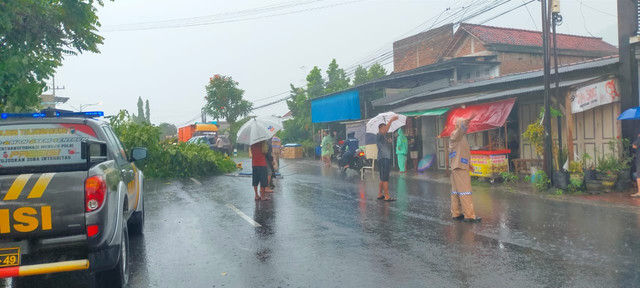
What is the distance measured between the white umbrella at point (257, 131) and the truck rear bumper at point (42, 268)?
665cm

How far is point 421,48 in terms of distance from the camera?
39.2 metres

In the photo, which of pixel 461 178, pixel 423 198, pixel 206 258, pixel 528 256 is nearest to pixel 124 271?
pixel 206 258

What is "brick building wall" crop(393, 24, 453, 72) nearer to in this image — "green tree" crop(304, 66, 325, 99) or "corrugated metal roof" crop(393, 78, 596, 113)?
"green tree" crop(304, 66, 325, 99)

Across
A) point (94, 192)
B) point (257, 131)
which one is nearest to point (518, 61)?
point (257, 131)

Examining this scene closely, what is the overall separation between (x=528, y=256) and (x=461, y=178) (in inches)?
99.9

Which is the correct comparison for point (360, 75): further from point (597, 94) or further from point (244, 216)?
point (244, 216)

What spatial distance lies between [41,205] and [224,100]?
40465 mm

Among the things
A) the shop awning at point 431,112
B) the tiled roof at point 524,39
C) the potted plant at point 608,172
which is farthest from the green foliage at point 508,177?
the tiled roof at point 524,39

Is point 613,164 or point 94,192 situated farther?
point 613,164

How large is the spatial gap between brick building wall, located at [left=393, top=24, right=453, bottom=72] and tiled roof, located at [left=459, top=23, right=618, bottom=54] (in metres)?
4.22

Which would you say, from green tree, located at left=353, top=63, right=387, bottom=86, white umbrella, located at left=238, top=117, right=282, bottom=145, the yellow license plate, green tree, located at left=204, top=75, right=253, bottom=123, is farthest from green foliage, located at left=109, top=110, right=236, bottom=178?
green tree, located at left=204, top=75, right=253, bottom=123

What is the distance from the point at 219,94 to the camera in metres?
43.5

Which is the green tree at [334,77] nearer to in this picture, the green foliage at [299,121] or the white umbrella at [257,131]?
the green foliage at [299,121]

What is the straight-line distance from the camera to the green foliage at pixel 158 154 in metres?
18.0
